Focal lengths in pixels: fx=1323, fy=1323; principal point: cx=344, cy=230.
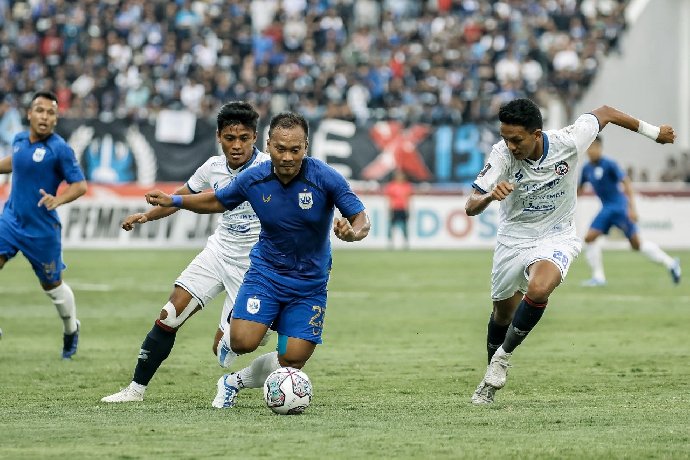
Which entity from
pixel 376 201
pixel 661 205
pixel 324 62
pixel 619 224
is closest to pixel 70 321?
pixel 619 224

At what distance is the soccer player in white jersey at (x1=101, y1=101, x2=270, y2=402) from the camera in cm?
1015

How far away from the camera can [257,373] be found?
980 cm

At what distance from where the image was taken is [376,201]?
32.9 m

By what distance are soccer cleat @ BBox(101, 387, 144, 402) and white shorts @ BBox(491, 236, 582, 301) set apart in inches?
117

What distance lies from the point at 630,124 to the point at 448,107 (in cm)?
2489

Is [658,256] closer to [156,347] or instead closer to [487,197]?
[487,197]

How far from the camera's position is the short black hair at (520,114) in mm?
9742

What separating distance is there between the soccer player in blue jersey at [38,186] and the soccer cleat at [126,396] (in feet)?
10.8

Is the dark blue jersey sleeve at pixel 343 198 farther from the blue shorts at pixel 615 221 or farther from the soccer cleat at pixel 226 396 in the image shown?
the blue shorts at pixel 615 221

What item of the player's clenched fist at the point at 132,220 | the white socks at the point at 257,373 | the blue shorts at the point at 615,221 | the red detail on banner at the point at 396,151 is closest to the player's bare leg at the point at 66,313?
the player's clenched fist at the point at 132,220

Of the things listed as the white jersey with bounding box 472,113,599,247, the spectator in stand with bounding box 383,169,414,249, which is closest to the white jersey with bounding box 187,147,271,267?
the white jersey with bounding box 472,113,599,247

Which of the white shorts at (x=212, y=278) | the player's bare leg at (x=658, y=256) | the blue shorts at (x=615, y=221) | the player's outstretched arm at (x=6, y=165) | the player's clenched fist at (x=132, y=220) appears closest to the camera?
the player's clenched fist at (x=132, y=220)

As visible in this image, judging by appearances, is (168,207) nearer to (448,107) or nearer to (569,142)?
(569,142)

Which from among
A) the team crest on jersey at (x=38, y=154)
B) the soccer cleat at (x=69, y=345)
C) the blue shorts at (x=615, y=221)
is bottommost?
the soccer cleat at (x=69, y=345)
